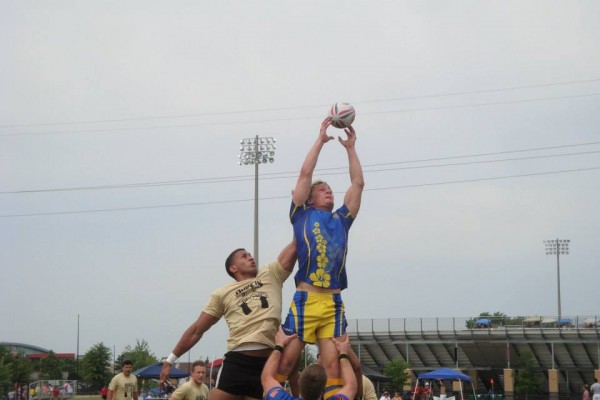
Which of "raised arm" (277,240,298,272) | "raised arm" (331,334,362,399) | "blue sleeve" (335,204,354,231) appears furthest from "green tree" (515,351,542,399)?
"raised arm" (331,334,362,399)

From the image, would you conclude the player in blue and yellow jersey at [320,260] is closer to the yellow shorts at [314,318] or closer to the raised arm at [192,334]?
the yellow shorts at [314,318]

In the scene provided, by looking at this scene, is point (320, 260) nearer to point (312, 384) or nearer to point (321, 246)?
point (321, 246)

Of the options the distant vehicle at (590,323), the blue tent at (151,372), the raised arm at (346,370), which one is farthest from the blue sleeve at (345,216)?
the distant vehicle at (590,323)

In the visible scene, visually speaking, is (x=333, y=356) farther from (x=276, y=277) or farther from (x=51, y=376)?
(x=51, y=376)

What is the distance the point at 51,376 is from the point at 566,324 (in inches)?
2127

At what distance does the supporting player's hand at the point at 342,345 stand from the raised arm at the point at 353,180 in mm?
1333

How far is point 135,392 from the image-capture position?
18.9 metres

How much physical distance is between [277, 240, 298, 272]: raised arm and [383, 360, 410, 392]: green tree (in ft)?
172

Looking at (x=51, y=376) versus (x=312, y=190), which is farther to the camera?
(x=51, y=376)

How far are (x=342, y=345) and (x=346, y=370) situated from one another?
70 cm

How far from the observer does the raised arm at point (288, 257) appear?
9188 millimetres

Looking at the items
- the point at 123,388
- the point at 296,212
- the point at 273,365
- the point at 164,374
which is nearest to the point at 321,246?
the point at 296,212

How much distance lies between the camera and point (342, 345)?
318 inches

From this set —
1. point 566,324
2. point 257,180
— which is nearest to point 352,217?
point 257,180
